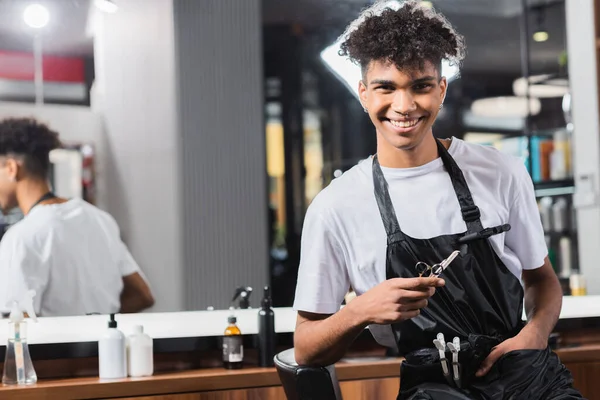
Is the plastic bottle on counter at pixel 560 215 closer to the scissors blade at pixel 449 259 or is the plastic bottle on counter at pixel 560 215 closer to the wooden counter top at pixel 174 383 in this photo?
the wooden counter top at pixel 174 383

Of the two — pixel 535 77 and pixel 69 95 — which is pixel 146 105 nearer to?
pixel 69 95

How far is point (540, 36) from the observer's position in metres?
4.07

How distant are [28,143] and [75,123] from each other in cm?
18

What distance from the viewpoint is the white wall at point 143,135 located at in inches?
120

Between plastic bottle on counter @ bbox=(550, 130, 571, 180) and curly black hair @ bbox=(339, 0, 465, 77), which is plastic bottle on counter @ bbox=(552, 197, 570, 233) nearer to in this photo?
plastic bottle on counter @ bbox=(550, 130, 571, 180)

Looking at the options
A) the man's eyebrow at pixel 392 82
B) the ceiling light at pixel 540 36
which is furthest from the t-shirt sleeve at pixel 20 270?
the ceiling light at pixel 540 36

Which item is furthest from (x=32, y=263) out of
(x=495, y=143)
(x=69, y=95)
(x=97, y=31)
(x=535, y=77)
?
(x=535, y=77)

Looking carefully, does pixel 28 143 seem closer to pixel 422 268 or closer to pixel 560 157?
pixel 422 268

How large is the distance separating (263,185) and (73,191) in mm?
789

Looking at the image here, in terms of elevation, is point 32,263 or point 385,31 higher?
point 385,31

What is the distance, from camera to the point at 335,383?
1.84m

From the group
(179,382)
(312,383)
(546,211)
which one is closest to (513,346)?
(312,383)

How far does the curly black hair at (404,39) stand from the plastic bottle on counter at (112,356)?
1349 mm

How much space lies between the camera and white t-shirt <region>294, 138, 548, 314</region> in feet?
6.08
